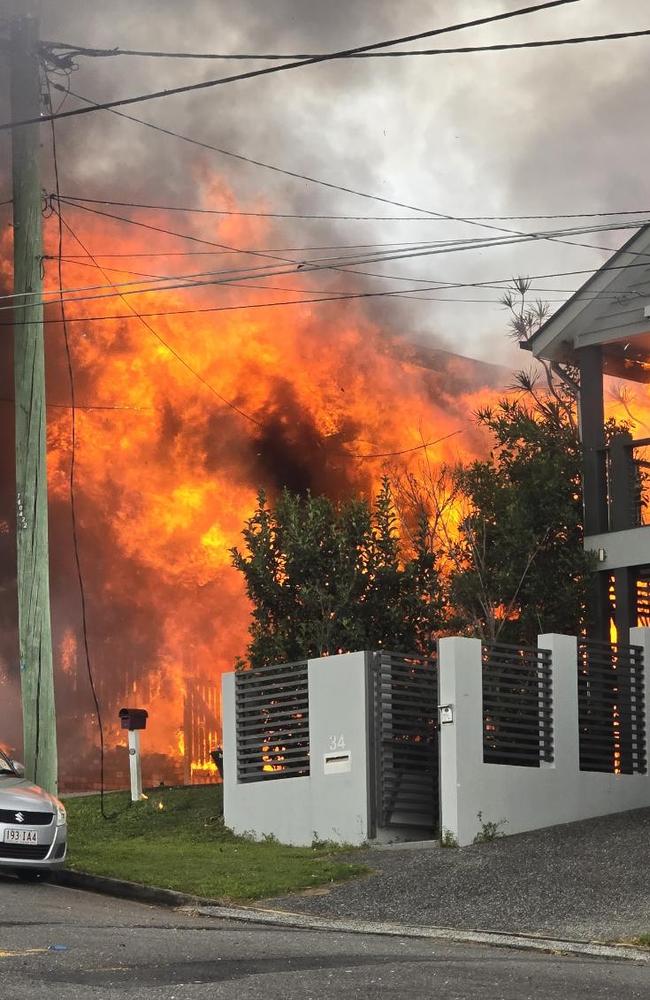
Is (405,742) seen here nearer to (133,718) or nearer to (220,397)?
(133,718)

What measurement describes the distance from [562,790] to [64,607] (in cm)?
1749

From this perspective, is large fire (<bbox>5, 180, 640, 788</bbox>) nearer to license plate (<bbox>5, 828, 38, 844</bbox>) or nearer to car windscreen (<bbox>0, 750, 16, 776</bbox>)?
car windscreen (<bbox>0, 750, 16, 776</bbox>)

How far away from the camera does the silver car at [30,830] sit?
543 inches

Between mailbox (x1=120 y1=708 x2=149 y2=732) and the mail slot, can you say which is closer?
the mail slot

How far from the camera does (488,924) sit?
11.6 meters

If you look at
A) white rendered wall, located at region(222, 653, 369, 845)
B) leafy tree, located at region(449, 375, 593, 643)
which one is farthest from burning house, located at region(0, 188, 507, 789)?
white rendered wall, located at region(222, 653, 369, 845)

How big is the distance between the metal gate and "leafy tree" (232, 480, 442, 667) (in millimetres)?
2629

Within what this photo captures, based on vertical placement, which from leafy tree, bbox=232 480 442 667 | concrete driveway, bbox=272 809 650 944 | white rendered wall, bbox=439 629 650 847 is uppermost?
leafy tree, bbox=232 480 442 667

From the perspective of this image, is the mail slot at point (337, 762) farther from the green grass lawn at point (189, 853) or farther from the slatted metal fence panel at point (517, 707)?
the slatted metal fence panel at point (517, 707)

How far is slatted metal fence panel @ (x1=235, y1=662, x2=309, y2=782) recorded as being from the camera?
17594 millimetres

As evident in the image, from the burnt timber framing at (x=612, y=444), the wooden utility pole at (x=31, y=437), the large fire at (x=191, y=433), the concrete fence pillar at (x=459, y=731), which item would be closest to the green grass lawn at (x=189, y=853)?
the concrete fence pillar at (x=459, y=731)

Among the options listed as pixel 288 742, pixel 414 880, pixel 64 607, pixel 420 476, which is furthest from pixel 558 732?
pixel 64 607

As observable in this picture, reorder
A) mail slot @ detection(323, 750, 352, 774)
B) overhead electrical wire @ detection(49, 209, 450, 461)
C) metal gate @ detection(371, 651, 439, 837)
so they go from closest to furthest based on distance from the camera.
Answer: metal gate @ detection(371, 651, 439, 837), mail slot @ detection(323, 750, 352, 774), overhead electrical wire @ detection(49, 209, 450, 461)

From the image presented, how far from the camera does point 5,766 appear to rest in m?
15.3
